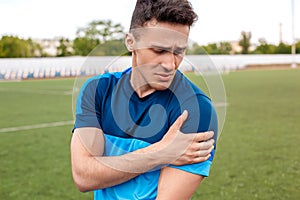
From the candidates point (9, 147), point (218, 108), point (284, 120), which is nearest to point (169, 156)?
point (218, 108)

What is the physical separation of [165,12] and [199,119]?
41cm

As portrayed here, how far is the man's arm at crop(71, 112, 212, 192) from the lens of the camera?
1630 mm

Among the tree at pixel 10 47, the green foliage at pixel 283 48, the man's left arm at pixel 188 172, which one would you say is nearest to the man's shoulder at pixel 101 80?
the man's left arm at pixel 188 172

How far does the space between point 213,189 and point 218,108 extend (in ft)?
8.35

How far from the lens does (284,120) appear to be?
25.1 ft

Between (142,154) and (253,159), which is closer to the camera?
(142,154)

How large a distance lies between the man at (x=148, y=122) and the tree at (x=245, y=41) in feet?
171

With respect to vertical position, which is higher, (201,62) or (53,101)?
(201,62)

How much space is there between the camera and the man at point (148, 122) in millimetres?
1627

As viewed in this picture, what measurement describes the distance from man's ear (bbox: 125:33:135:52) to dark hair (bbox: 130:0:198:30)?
0.07 meters

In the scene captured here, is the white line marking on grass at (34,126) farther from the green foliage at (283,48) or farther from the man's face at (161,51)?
the green foliage at (283,48)

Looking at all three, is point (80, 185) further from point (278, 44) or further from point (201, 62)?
point (278, 44)

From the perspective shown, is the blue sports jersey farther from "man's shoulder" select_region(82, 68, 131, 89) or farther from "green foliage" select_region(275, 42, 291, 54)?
"green foliage" select_region(275, 42, 291, 54)

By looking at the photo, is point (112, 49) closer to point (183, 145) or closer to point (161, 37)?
point (161, 37)
